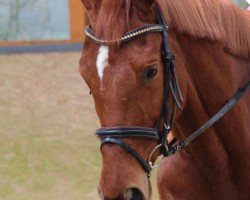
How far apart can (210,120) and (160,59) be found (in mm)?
546

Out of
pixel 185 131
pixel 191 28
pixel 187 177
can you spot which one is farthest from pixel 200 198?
pixel 191 28

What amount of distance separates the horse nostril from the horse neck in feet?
1.93

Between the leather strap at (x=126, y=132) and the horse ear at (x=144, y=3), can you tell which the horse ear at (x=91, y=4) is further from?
the leather strap at (x=126, y=132)

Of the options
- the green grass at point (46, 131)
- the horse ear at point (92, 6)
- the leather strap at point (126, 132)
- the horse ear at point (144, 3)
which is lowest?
the green grass at point (46, 131)

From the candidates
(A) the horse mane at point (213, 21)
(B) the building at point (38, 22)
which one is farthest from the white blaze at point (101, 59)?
(B) the building at point (38, 22)

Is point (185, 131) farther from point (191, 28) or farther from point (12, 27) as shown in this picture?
point (12, 27)

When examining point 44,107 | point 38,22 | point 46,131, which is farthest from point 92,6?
point 38,22

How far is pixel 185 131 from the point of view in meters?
3.97

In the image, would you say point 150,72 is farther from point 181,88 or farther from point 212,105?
point 212,105

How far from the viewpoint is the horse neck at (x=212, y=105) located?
12.6 feet

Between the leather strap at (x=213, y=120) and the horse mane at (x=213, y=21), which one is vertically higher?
the horse mane at (x=213, y=21)

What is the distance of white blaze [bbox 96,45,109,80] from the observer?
11.3 feet

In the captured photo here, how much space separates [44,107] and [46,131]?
39 centimetres

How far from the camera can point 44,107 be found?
9.02 metres
